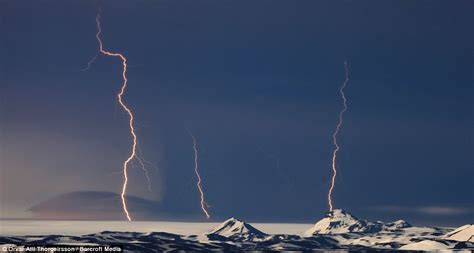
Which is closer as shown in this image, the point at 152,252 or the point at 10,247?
the point at 10,247

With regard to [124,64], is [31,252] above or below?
below

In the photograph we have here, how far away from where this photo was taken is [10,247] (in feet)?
485

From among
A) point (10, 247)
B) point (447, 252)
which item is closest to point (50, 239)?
point (10, 247)

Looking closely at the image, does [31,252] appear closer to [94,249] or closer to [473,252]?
[94,249]

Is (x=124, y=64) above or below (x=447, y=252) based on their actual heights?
above

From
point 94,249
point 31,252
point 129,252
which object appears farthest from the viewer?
point 129,252

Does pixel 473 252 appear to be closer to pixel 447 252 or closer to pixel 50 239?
pixel 447 252

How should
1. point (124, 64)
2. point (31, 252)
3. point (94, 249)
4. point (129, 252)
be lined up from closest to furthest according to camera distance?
point (124, 64), point (94, 249), point (31, 252), point (129, 252)

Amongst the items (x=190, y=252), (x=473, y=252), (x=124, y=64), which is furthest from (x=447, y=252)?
(x=124, y=64)

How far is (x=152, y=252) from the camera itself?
198 meters

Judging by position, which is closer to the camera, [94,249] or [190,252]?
[94,249]

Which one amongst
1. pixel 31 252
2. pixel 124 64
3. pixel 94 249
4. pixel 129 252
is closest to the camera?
pixel 124 64

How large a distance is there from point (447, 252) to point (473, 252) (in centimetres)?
674

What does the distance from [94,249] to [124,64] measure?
41500 millimetres
